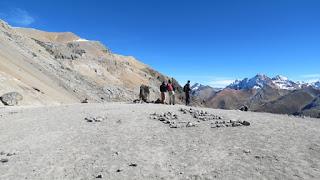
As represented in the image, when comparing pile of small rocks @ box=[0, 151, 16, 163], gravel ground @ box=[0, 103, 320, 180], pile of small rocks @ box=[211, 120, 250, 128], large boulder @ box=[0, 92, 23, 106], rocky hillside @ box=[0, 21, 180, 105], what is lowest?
pile of small rocks @ box=[0, 151, 16, 163]

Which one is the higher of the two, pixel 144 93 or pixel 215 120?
pixel 144 93

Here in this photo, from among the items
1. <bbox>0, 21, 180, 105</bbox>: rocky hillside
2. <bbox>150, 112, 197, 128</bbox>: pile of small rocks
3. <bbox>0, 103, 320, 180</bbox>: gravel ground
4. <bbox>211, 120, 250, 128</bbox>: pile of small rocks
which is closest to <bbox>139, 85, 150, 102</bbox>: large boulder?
<bbox>0, 21, 180, 105</bbox>: rocky hillside

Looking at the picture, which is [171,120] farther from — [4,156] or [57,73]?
[57,73]

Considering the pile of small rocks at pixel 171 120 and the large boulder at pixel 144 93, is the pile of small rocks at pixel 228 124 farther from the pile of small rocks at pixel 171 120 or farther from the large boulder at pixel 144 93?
the large boulder at pixel 144 93

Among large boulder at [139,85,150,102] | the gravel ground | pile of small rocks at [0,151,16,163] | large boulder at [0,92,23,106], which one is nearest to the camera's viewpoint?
the gravel ground

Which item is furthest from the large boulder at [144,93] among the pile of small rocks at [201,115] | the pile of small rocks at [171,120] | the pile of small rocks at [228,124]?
the pile of small rocks at [228,124]

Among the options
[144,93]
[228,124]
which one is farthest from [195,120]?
[144,93]

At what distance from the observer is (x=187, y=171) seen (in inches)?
698

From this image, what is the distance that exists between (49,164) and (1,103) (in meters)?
29.8

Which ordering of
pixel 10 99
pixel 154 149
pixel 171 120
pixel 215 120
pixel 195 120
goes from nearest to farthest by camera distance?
pixel 154 149 → pixel 171 120 → pixel 215 120 → pixel 195 120 → pixel 10 99

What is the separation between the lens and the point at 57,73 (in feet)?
314

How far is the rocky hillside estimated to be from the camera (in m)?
62.8

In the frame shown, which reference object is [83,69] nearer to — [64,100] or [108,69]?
[108,69]

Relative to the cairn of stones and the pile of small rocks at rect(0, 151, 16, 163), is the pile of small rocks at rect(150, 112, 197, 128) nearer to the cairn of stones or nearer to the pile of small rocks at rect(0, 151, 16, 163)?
the cairn of stones
